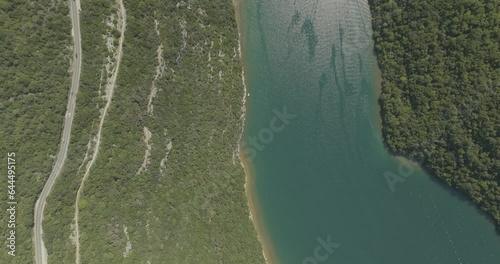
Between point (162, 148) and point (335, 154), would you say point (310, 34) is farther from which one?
point (162, 148)

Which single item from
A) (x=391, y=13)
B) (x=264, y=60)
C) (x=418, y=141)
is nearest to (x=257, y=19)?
(x=264, y=60)

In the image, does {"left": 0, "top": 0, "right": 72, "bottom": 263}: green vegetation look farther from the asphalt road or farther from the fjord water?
the fjord water

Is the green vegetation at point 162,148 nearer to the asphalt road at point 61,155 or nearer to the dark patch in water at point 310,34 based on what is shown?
the asphalt road at point 61,155

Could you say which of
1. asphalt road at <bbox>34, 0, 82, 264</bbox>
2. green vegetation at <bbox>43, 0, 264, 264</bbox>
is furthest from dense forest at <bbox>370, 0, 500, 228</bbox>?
asphalt road at <bbox>34, 0, 82, 264</bbox>

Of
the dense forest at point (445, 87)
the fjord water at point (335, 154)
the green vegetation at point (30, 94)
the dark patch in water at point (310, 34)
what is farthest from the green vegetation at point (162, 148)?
the dense forest at point (445, 87)

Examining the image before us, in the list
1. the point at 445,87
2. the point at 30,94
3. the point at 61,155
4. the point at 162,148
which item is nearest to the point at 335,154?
the point at 445,87

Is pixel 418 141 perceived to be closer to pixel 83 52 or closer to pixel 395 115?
pixel 395 115
